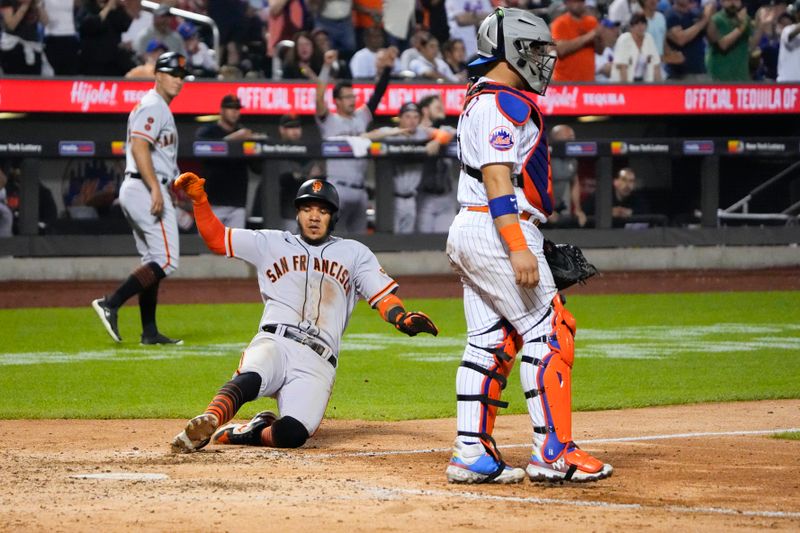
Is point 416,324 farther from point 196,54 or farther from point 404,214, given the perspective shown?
point 196,54

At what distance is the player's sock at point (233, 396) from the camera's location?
18.5 ft

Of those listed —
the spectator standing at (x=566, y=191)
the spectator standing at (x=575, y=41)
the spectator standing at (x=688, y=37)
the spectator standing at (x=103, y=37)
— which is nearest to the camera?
the spectator standing at (x=103, y=37)

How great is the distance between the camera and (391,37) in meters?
17.9

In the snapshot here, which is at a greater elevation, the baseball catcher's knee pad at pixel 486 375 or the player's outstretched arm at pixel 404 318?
the player's outstretched arm at pixel 404 318

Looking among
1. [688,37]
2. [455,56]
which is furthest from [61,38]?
[688,37]

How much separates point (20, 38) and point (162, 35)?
169cm

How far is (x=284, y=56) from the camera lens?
17.1 m

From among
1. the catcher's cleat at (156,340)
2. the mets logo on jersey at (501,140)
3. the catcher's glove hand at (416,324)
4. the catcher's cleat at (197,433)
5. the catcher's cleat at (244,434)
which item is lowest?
the catcher's cleat at (156,340)

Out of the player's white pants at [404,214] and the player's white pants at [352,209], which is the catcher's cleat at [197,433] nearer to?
the player's white pants at [352,209]

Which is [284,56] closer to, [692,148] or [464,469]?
[692,148]

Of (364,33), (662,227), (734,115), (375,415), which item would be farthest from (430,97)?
(375,415)

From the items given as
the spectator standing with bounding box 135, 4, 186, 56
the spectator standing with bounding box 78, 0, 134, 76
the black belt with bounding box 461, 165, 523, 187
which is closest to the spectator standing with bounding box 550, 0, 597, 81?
the spectator standing with bounding box 135, 4, 186, 56

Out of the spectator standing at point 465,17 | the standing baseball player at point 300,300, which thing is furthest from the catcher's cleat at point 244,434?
the spectator standing at point 465,17

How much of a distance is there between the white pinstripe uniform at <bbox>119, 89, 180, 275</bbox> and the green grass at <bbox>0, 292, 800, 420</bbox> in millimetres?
762
